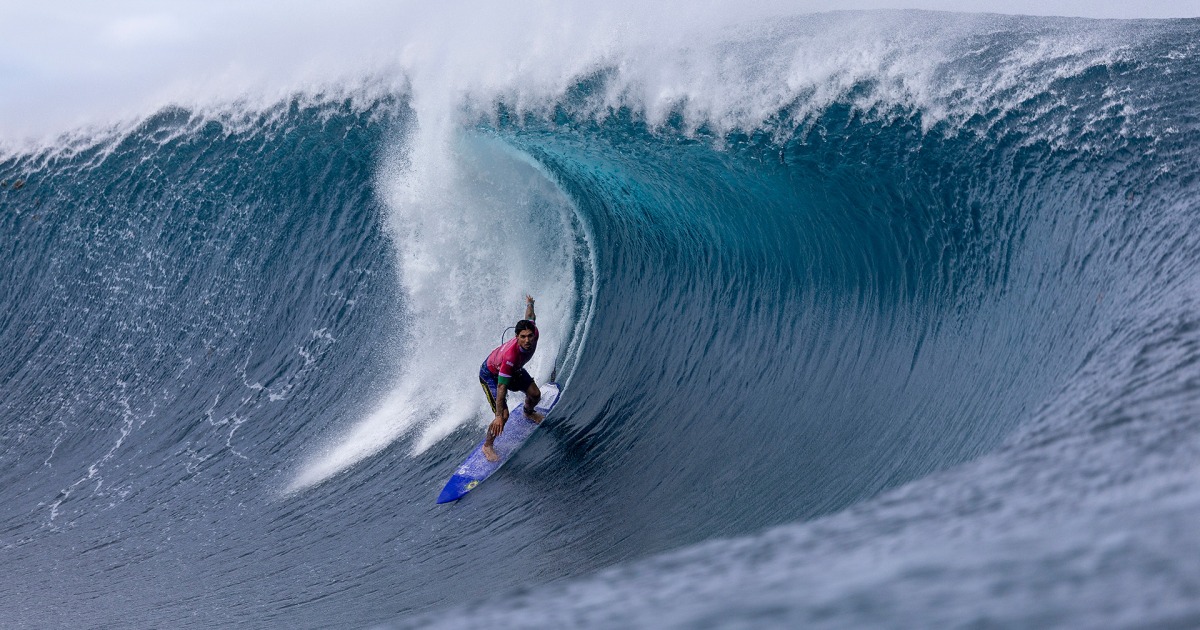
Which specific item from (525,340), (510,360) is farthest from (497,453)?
(525,340)

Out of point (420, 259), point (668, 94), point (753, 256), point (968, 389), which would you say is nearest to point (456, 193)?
point (420, 259)

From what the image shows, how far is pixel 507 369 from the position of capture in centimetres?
744

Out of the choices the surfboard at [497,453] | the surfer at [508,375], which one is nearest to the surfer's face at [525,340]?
the surfer at [508,375]

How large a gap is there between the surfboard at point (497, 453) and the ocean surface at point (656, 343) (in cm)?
14

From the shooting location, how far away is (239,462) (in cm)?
902

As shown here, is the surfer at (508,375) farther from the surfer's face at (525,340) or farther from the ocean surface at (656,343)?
the ocean surface at (656,343)

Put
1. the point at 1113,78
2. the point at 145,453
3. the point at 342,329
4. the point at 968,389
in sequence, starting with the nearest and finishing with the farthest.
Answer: the point at 968,389, the point at 1113,78, the point at 145,453, the point at 342,329

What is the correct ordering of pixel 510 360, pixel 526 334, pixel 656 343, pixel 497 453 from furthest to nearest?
1. pixel 656 343
2. pixel 497 453
3. pixel 510 360
4. pixel 526 334

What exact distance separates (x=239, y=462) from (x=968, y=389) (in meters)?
6.67

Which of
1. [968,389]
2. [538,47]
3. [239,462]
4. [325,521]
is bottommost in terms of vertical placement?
[968,389]

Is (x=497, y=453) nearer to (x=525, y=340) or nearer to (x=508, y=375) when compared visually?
(x=508, y=375)

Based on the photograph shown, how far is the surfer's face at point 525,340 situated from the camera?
714cm

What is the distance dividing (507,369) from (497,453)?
2.98 ft

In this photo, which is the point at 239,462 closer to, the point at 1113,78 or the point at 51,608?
the point at 51,608
